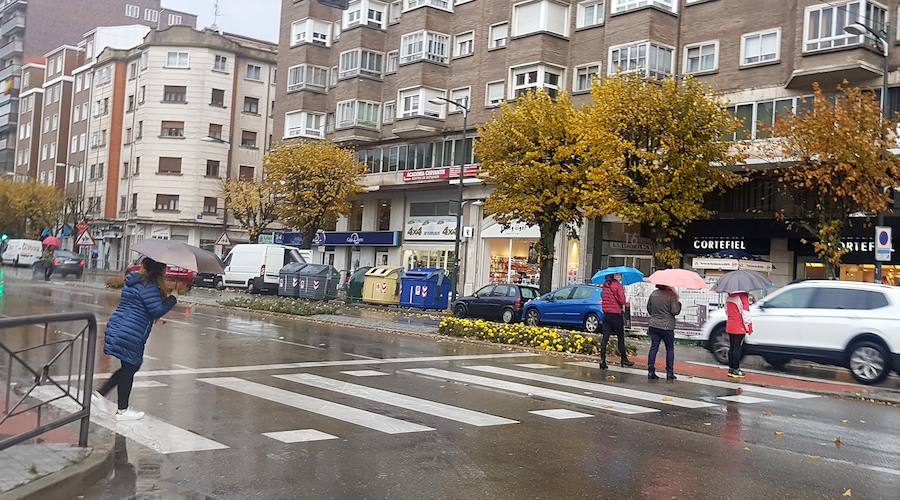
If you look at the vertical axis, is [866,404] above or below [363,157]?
below

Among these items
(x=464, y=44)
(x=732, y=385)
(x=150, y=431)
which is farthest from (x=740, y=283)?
(x=464, y=44)

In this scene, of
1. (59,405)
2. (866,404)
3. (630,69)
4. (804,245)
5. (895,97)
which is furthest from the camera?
(630,69)

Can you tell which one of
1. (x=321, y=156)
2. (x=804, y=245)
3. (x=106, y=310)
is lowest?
(x=106, y=310)

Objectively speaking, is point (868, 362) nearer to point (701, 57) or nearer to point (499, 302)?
point (499, 302)

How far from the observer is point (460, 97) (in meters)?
40.5

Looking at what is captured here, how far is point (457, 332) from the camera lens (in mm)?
19547

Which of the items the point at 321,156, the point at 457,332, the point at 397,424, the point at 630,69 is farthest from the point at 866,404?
the point at 321,156

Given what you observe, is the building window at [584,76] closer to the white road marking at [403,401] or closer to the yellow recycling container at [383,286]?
the yellow recycling container at [383,286]

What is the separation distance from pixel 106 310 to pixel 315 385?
14644 millimetres

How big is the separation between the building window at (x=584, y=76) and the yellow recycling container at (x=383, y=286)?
36.1 feet

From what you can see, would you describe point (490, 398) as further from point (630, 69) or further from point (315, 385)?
point (630, 69)

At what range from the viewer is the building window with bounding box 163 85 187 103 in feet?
201

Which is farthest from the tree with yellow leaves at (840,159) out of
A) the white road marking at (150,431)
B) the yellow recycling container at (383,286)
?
the white road marking at (150,431)

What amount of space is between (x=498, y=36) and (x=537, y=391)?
30256 mm
